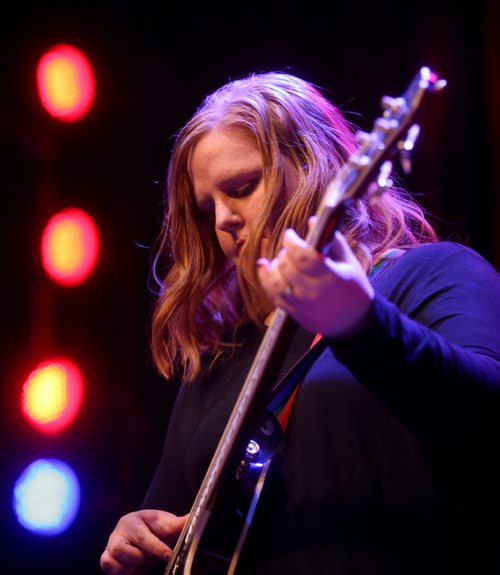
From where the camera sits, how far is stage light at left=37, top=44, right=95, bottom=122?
2.85 meters

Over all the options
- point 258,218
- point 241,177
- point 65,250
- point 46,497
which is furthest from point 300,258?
point 46,497

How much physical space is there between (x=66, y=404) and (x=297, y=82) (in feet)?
5.55

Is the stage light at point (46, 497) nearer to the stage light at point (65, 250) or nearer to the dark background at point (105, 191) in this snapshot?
the dark background at point (105, 191)

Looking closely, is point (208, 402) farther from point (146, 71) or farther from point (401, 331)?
point (146, 71)

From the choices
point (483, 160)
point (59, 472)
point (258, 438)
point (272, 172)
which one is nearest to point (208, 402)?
point (258, 438)

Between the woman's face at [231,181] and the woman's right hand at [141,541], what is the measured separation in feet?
2.03

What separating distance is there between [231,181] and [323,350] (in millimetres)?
477

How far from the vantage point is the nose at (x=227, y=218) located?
5.25 feet

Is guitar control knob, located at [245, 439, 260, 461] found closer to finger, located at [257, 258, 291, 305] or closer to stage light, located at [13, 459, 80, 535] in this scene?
finger, located at [257, 258, 291, 305]

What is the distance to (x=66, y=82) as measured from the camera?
112 inches

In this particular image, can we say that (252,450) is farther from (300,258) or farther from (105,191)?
(105,191)

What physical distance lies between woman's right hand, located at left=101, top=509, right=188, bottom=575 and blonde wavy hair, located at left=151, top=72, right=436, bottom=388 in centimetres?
40

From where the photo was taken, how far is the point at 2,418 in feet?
9.15

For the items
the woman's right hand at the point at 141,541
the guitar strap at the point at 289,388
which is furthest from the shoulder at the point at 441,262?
the woman's right hand at the point at 141,541
